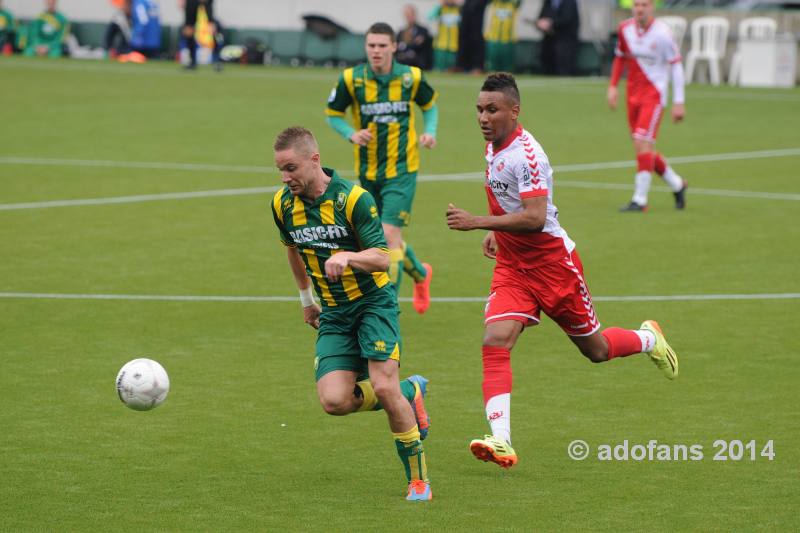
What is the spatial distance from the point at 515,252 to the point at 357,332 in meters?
1.17

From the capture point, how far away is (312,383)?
9.69m

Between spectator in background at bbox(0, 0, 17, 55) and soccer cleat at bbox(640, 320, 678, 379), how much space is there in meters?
37.7

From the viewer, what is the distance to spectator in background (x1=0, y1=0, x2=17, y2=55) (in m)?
43.5

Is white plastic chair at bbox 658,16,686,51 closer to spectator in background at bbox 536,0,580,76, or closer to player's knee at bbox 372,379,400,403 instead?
spectator in background at bbox 536,0,580,76

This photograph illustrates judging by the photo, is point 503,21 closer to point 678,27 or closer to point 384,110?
point 678,27

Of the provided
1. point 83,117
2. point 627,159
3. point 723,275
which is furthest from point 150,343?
point 83,117

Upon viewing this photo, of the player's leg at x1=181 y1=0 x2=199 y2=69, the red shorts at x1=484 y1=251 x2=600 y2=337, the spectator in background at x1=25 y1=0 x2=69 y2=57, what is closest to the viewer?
the red shorts at x1=484 y1=251 x2=600 y2=337

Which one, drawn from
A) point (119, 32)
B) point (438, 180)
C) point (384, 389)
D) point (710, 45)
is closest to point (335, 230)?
point (384, 389)

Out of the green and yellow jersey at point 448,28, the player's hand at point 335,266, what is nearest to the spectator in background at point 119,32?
the green and yellow jersey at point 448,28

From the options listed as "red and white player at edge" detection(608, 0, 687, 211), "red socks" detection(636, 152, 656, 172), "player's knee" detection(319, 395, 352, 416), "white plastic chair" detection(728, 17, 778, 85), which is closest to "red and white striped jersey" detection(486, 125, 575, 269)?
"player's knee" detection(319, 395, 352, 416)

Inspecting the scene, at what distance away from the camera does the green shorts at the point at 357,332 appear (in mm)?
7391

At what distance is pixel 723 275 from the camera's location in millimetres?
13648

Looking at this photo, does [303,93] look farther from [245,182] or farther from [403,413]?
[403,413]

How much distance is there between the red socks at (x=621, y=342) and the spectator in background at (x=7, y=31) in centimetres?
3791
